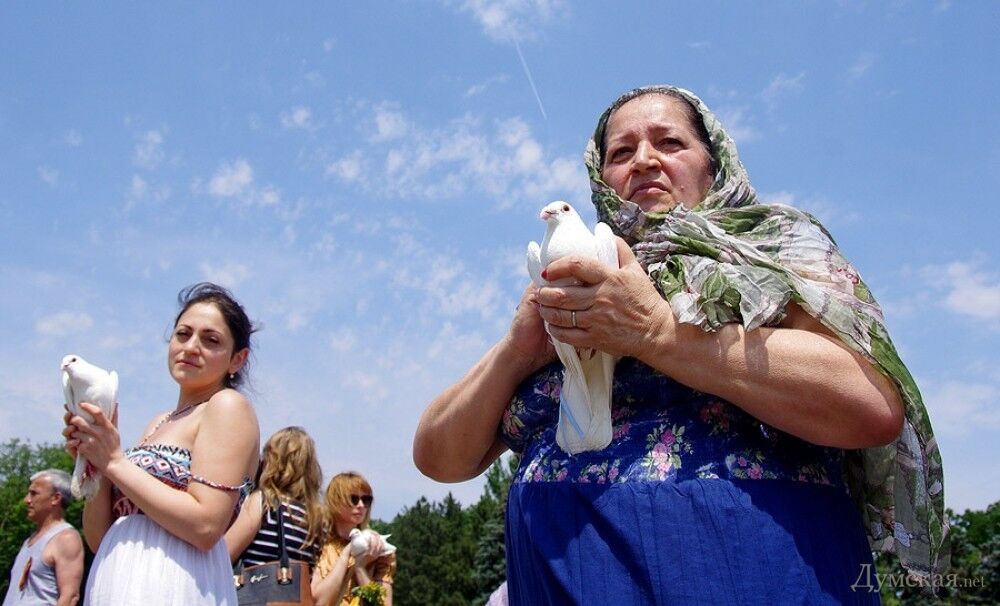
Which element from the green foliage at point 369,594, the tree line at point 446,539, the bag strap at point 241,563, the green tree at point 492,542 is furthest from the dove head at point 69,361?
the green tree at point 492,542

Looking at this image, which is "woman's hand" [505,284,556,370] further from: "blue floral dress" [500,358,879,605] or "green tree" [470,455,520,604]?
"green tree" [470,455,520,604]

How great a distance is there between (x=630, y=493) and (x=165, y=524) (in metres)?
1.74

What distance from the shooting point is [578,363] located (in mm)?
1610

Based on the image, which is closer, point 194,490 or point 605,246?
point 605,246

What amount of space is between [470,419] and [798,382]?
0.70 m

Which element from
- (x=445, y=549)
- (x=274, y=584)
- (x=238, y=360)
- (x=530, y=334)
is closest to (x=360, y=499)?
(x=274, y=584)

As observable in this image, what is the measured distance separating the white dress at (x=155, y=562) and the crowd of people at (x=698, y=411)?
114 cm

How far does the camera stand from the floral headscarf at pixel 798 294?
153 centimetres

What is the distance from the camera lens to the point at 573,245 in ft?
5.05

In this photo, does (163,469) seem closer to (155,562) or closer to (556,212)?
(155,562)

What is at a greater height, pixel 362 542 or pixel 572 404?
pixel 362 542

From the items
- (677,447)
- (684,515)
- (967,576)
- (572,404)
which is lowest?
(684,515)

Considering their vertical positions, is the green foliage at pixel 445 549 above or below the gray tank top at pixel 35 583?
above

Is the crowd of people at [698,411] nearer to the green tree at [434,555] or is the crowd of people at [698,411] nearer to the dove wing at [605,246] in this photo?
the dove wing at [605,246]
